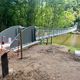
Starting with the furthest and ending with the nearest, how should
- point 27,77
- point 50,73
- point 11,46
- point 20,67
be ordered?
point 11,46 → point 20,67 → point 50,73 → point 27,77

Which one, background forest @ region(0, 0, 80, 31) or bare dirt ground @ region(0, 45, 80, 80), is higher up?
background forest @ region(0, 0, 80, 31)

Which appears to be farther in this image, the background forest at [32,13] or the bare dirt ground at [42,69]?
the background forest at [32,13]

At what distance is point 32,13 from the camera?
20000mm

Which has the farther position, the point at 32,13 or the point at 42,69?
the point at 32,13

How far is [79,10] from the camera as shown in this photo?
36844 mm

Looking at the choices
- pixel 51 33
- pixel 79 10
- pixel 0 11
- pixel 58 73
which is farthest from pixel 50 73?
pixel 79 10

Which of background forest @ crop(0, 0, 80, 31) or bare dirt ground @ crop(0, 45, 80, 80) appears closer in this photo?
bare dirt ground @ crop(0, 45, 80, 80)

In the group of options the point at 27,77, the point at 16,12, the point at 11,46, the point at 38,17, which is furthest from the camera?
the point at 38,17

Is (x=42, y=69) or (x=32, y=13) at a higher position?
(x=32, y=13)

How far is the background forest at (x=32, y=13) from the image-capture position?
1834cm

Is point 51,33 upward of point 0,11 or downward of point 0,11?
downward

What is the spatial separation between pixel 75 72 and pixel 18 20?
13580 millimetres

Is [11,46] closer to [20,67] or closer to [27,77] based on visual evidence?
[20,67]

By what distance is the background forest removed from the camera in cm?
1834
